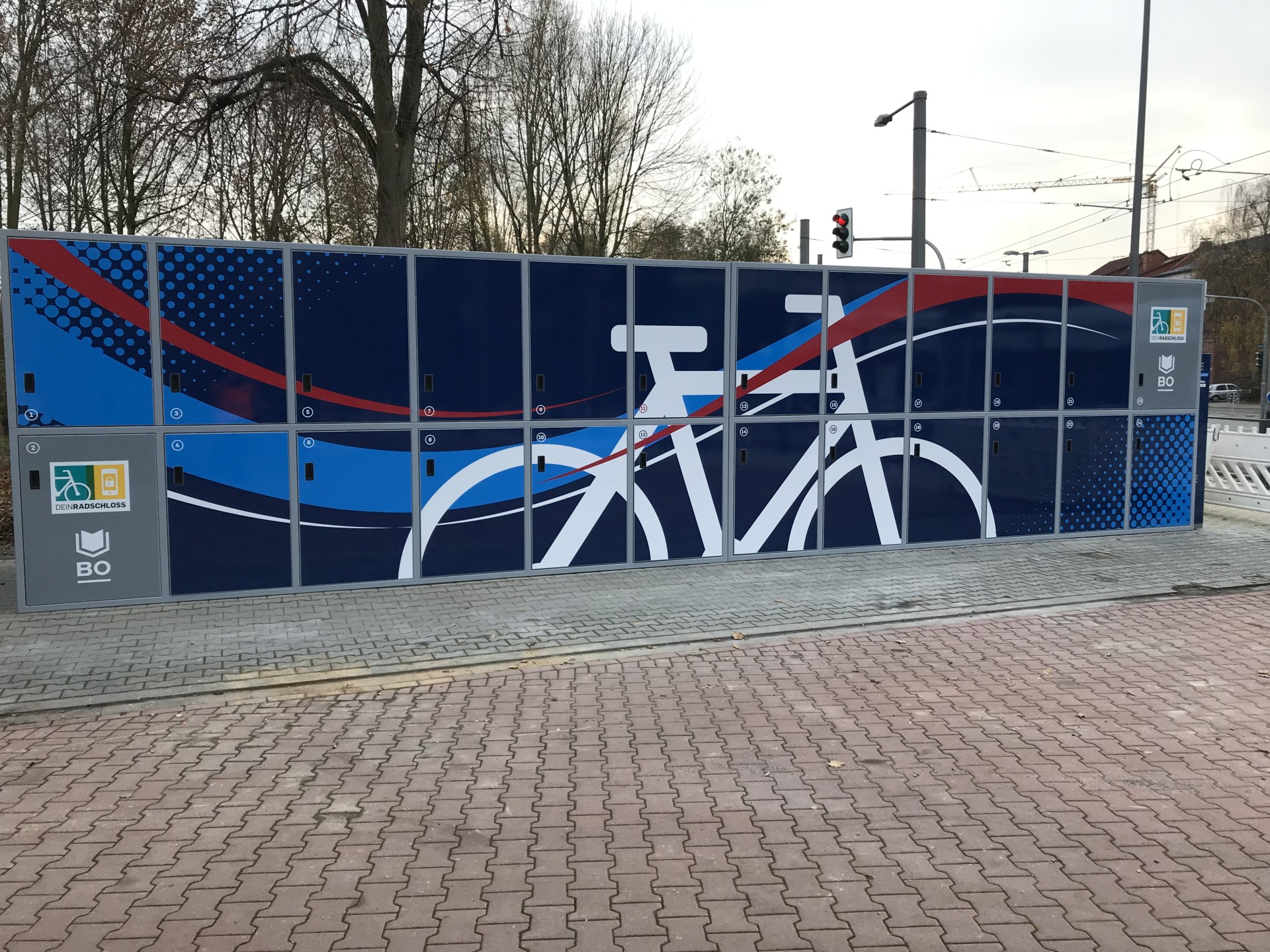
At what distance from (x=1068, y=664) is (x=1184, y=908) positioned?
135 inches

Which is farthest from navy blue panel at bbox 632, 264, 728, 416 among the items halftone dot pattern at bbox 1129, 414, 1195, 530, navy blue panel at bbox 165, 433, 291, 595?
halftone dot pattern at bbox 1129, 414, 1195, 530

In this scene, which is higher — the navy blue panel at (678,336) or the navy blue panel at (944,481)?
the navy blue panel at (678,336)

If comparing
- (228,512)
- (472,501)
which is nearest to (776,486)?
(472,501)

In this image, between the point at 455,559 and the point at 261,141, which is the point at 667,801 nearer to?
the point at 455,559

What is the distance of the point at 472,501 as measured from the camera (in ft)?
31.7

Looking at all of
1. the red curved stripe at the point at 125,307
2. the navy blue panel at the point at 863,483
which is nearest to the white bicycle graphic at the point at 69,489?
the red curved stripe at the point at 125,307

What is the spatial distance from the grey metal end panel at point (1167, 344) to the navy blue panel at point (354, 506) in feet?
28.7

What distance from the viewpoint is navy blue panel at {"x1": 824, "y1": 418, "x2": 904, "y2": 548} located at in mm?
10961

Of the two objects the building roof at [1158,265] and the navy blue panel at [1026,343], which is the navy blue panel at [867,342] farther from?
the building roof at [1158,265]

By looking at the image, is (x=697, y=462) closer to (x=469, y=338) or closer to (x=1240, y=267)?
(x=469, y=338)

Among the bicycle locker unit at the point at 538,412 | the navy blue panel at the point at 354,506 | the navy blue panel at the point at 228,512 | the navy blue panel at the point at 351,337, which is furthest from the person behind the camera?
the navy blue panel at the point at 354,506

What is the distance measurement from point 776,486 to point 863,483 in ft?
3.48

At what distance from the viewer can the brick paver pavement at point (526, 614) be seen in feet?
22.5

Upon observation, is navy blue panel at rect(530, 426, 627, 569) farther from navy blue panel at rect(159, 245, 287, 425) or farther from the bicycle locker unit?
navy blue panel at rect(159, 245, 287, 425)
